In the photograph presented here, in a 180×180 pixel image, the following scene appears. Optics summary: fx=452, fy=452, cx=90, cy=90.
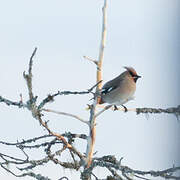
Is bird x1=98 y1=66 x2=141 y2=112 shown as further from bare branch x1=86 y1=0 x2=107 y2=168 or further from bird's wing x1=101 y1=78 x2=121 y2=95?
bare branch x1=86 y1=0 x2=107 y2=168

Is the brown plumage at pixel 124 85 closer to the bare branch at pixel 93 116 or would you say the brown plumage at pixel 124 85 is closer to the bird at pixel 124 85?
the bird at pixel 124 85

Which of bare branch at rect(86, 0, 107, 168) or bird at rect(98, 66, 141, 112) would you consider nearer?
bare branch at rect(86, 0, 107, 168)

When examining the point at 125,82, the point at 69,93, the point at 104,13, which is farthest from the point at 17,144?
the point at 125,82

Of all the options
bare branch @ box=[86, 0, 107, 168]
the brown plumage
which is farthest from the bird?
bare branch @ box=[86, 0, 107, 168]

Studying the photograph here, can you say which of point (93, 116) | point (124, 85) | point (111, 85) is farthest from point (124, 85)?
point (93, 116)

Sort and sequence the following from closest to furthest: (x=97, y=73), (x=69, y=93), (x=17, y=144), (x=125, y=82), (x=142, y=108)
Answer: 1. (x=69, y=93)
2. (x=17, y=144)
3. (x=97, y=73)
4. (x=142, y=108)
5. (x=125, y=82)

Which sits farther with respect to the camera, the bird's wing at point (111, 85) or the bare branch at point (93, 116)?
the bird's wing at point (111, 85)

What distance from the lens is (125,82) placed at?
631 cm

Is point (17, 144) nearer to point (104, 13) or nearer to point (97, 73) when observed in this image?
point (97, 73)

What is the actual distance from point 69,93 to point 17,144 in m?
1.01

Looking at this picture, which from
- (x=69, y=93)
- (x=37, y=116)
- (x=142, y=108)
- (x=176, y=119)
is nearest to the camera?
(x=176, y=119)

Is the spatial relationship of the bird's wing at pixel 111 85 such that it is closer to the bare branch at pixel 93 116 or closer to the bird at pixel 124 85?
the bird at pixel 124 85


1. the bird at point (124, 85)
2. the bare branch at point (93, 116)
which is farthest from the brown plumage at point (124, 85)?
the bare branch at point (93, 116)

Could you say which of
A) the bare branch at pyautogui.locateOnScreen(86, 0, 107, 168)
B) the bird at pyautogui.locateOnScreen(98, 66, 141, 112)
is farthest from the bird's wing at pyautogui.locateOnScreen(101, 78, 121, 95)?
the bare branch at pyautogui.locateOnScreen(86, 0, 107, 168)
